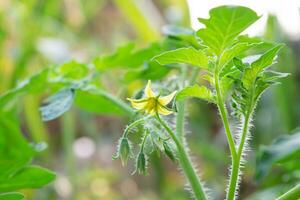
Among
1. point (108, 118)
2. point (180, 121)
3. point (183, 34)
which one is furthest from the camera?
point (108, 118)

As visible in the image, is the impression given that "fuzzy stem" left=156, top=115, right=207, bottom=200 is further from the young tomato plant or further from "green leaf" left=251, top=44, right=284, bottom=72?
"green leaf" left=251, top=44, right=284, bottom=72

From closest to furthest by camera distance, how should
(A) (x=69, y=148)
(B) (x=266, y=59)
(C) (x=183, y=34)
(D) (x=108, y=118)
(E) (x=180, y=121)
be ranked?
(B) (x=266, y=59), (E) (x=180, y=121), (C) (x=183, y=34), (A) (x=69, y=148), (D) (x=108, y=118)

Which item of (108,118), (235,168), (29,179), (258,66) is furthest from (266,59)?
(108,118)

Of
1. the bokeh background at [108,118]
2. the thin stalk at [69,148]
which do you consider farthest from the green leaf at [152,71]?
the thin stalk at [69,148]

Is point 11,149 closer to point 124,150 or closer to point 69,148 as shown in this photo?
point 124,150

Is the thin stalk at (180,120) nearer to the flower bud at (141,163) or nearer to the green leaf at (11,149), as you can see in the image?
the flower bud at (141,163)

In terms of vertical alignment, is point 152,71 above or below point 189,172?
above

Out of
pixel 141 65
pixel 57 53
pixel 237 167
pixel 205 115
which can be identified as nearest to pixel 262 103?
pixel 205 115
